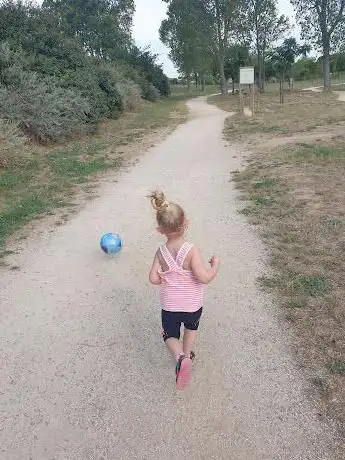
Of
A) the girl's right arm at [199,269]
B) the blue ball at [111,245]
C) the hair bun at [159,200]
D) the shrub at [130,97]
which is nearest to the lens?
the hair bun at [159,200]

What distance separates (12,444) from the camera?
269 cm

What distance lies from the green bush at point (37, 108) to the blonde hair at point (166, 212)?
10656mm

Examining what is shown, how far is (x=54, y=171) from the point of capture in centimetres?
1020

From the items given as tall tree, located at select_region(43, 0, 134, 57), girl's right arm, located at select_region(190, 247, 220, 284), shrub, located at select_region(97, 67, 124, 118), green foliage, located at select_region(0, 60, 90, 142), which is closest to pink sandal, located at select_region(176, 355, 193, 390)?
Answer: girl's right arm, located at select_region(190, 247, 220, 284)

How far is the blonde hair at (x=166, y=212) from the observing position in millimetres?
2803

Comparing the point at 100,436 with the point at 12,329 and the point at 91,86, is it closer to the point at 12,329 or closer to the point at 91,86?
the point at 12,329

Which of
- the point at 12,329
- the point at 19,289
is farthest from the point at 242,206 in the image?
the point at 12,329

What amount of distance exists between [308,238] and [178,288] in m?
2.95

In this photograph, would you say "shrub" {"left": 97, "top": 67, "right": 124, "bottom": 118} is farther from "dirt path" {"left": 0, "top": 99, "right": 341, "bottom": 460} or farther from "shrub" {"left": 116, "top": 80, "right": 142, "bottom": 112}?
"dirt path" {"left": 0, "top": 99, "right": 341, "bottom": 460}

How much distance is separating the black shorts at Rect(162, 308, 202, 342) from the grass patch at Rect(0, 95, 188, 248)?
3.41 meters

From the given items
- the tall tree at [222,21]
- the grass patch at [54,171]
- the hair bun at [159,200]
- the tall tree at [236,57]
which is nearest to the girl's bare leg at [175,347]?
the hair bun at [159,200]

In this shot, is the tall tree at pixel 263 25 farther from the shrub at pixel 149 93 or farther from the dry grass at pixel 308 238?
the dry grass at pixel 308 238

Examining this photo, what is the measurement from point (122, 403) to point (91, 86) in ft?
52.9

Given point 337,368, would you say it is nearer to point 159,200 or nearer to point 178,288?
point 178,288
